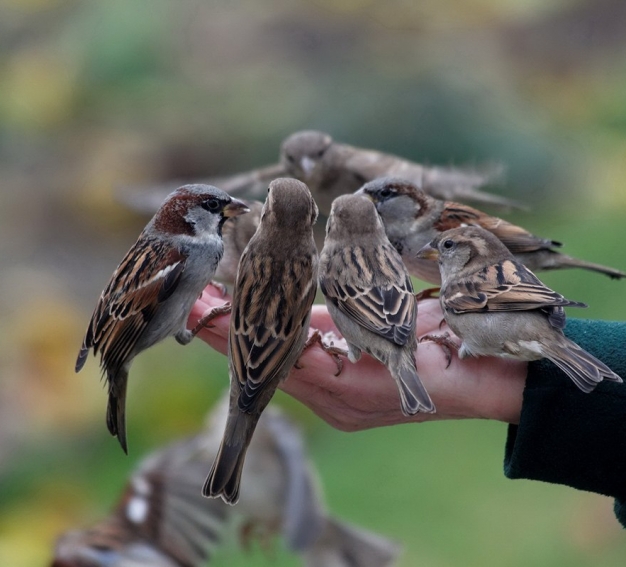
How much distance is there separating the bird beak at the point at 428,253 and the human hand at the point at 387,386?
10.4 inches

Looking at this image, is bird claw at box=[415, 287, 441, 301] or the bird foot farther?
bird claw at box=[415, 287, 441, 301]

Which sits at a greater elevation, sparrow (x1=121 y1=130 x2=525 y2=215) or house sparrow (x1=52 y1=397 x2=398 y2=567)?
sparrow (x1=121 y1=130 x2=525 y2=215)

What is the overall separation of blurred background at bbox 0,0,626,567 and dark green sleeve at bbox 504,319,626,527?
83.0 inches

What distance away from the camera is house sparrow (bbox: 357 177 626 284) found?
10.5 ft

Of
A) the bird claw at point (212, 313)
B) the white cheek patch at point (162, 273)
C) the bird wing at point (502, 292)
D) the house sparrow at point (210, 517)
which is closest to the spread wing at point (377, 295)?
the bird wing at point (502, 292)

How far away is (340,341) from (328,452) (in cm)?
230

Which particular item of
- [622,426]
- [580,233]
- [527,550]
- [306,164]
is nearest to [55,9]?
[580,233]

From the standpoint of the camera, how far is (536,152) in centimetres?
684

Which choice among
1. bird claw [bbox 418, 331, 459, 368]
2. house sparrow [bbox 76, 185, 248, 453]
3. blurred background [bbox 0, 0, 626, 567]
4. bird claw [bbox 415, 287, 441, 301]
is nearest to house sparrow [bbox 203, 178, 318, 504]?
house sparrow [bbox 76, 185, 248, 453]

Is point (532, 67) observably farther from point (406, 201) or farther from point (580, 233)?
point (406, 201)

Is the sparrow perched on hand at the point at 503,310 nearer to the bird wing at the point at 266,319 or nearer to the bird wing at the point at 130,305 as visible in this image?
the bird wing at the point at 266,319

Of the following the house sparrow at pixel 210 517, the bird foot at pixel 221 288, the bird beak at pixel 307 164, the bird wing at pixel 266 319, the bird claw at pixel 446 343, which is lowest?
the house sparrow at pixel 210 517

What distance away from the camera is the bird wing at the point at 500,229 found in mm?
3283

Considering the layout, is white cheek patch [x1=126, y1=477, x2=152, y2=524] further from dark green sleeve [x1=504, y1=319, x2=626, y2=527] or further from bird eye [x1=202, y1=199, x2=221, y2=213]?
dark green sleeve [x1=504, y1=319, x2=626, y2=527]
